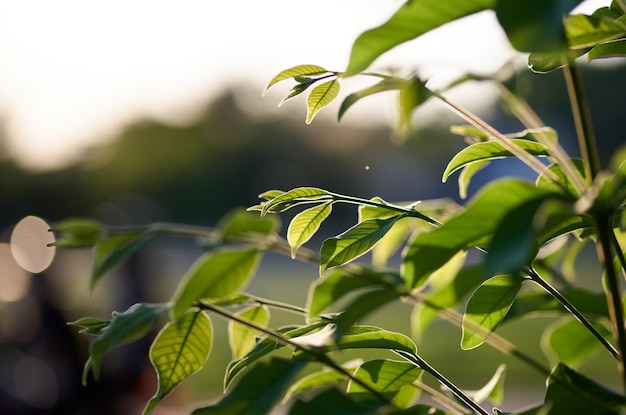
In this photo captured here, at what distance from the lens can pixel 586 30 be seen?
527 millimetres

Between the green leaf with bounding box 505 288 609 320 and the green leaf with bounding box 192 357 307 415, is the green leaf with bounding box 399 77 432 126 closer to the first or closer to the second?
the green leaf with bounding box 192 357 307 415

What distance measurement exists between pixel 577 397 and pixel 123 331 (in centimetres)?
29

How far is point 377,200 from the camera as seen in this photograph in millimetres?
704

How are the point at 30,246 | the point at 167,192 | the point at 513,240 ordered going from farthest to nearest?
the point at 167,192, the point at 30,246, the point at 513,240

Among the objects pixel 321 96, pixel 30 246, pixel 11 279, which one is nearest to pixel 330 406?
pixel 321 96

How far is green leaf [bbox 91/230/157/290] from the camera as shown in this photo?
59cm

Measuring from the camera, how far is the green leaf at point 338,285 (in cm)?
45

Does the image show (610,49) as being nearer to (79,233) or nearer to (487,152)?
(487,152)

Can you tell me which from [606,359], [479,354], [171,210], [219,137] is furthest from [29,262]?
[219,137]

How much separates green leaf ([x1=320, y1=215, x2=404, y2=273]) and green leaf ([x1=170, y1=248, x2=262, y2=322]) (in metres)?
0.14

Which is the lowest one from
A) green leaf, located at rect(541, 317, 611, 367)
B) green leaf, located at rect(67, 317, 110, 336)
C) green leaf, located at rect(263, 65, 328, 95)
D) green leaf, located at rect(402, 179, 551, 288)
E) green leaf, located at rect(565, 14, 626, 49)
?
green leaf, located at rect(541, 317, 611, 367)

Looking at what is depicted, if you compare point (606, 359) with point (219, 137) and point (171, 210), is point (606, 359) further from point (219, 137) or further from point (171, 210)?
point (219, 137)

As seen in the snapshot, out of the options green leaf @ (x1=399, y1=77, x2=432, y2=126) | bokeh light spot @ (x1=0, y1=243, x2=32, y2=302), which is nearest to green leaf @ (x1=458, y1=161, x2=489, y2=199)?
green leaf @ (x1=399, y1=77, x2=432, y2=126)

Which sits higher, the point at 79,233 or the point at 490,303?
the point at 79,233
